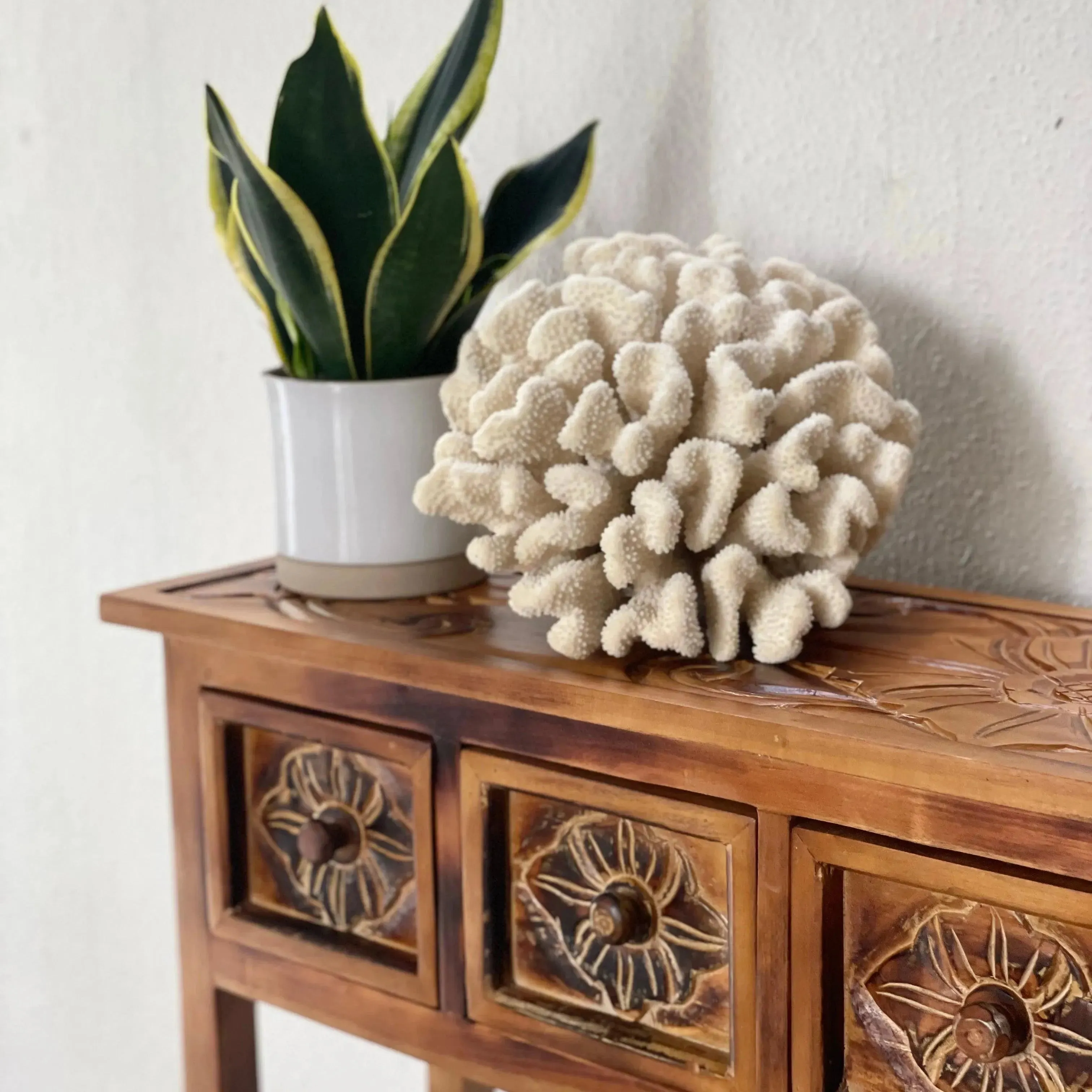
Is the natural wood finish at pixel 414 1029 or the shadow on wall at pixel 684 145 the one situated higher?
the shadow on wall at pixel 684 145

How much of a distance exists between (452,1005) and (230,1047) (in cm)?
21

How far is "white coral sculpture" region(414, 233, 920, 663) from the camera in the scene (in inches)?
22.6

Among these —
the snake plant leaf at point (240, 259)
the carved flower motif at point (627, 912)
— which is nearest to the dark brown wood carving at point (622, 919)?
the carved flower motif at point (627, 912)

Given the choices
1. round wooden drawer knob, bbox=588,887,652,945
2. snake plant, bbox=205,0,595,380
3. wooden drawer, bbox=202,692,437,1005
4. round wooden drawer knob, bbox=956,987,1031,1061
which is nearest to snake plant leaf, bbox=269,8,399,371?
snake plant, bbox=205,0,595,380

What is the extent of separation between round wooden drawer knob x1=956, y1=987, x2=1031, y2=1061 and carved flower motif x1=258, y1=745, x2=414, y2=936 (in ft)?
0.94

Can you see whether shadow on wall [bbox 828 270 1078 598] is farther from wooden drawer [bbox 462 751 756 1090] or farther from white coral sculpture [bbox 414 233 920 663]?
wooden drawer [bbox 462 751 756 1090]

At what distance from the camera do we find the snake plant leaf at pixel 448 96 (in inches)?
28.0

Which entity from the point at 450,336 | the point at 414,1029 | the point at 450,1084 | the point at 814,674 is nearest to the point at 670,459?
the point at 814,674

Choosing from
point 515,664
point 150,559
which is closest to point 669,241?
point 515,664

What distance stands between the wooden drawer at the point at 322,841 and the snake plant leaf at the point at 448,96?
1.01 feet

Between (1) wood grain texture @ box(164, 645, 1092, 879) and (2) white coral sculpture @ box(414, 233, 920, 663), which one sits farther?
(2) white coral sculpture @ box(414, 233, 920, 663)

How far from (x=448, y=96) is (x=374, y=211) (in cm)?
9

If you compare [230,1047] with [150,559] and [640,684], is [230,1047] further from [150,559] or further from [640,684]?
[150,559]

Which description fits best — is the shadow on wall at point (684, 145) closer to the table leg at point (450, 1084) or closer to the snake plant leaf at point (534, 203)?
the snake plant leaf at point (534, 203)
